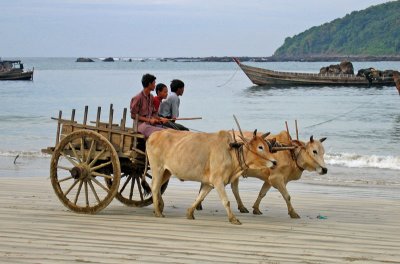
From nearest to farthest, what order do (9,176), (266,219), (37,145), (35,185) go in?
(266,219)
(35,185)
(9,176)
(37,145)

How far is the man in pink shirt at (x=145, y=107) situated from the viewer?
422 inches

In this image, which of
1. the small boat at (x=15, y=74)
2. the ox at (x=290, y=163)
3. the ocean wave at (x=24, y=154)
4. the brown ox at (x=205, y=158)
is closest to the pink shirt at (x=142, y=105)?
the brown ox at (x=205, y=158)

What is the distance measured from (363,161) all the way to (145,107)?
38.6 ft

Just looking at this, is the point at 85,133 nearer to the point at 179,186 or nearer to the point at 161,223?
the point at 161,223

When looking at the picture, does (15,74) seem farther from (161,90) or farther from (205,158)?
(205,158)

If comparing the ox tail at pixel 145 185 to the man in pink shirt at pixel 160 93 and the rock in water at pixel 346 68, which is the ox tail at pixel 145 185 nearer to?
the man in pink shirt at pixel 160 93

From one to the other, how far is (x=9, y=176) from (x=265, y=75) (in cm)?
5259

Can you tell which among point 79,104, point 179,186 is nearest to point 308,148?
point 179,186

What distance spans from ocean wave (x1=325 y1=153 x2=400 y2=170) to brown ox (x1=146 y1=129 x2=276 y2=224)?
10879mm

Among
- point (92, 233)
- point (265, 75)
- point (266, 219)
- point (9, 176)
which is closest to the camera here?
point (92, 233)

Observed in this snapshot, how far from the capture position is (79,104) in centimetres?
5284

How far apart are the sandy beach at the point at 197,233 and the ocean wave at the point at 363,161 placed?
7.83m

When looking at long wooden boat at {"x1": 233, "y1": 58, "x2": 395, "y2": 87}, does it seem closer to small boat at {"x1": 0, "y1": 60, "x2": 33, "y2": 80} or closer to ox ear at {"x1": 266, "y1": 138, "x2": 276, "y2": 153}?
small boat at {"x1": 0, "y1": 60, "x2": 33, "y2": 80}

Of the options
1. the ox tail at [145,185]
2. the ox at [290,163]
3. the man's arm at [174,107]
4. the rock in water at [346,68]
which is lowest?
the rock in water at [346,68]
